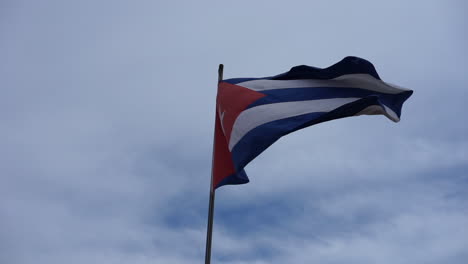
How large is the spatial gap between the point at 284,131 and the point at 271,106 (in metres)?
1.09

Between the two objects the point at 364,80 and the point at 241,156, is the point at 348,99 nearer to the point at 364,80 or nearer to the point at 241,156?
the point at 364,80

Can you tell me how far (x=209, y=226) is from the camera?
13.8 meters

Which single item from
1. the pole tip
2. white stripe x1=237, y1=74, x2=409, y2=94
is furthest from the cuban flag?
the pole tip

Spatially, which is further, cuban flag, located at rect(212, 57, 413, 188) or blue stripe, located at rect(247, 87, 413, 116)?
blue stripe, located at rect(247, 87, 413, 116)

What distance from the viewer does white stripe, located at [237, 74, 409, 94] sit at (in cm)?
1606

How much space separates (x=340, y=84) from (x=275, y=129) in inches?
97.2

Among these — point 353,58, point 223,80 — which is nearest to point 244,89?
point 223,80

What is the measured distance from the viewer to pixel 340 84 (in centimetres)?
1633

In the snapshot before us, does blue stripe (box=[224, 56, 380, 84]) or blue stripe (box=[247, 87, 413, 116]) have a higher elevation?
blue stripe (box=[224, 56, 380, 84])

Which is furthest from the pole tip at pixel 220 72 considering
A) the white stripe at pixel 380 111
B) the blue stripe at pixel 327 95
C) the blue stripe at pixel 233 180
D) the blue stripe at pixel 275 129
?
the white stripe at pixel 380 111

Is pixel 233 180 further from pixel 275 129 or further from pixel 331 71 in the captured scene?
pixel 331 71

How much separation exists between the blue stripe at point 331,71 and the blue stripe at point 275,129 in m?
1.09

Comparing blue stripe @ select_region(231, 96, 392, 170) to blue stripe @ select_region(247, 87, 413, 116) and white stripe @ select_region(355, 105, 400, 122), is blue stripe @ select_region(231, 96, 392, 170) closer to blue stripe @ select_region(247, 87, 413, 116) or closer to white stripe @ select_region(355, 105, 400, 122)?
white stripe @ select_region(355, 105, 400, 122)

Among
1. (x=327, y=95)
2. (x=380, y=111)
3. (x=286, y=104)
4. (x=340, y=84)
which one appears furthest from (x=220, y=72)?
(x=380, y=111)
